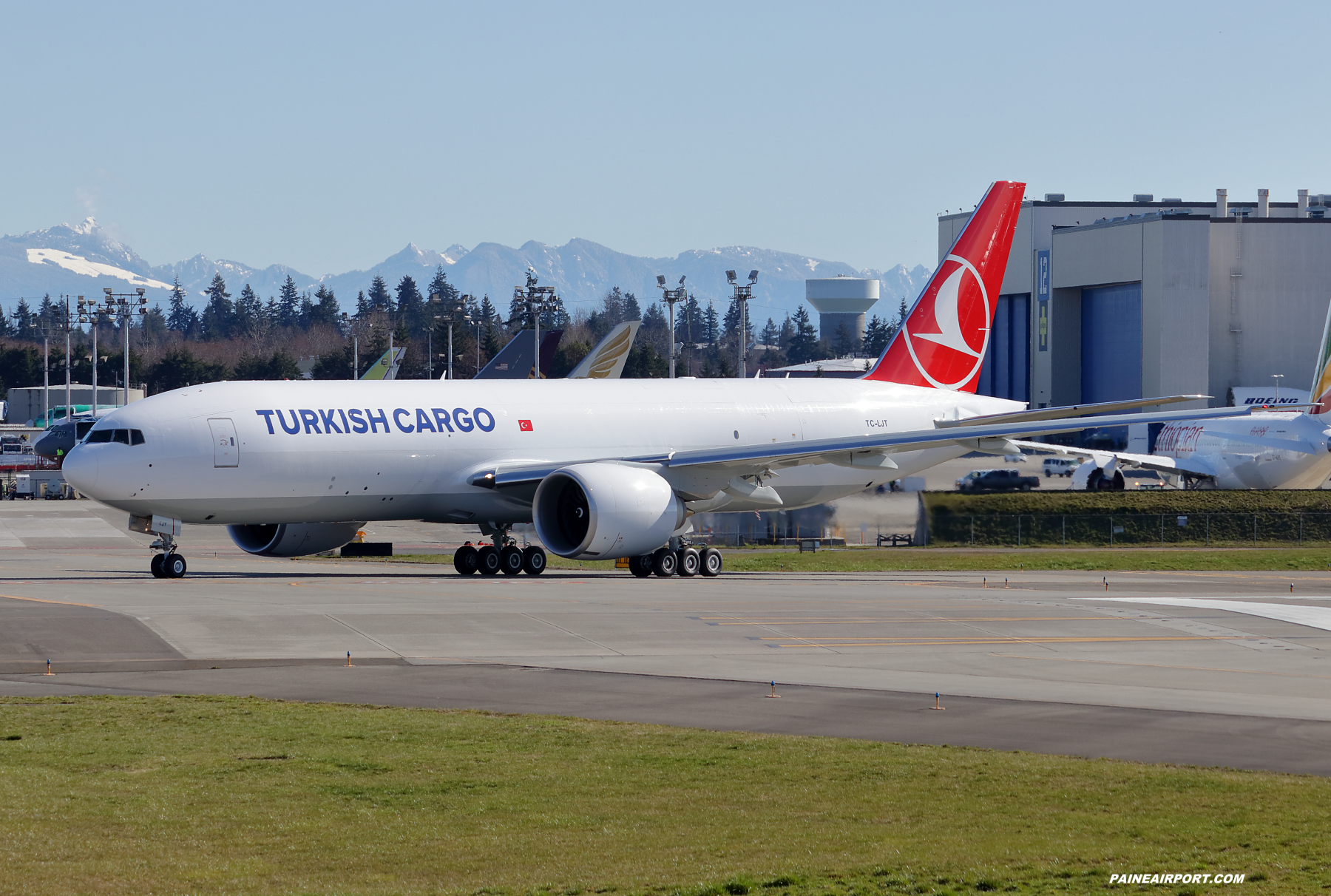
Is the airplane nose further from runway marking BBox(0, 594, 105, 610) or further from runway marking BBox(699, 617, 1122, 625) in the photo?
runway marking BBox(699, 617, 1122, 625)

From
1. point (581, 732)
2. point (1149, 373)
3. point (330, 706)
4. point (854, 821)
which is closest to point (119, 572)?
point (330, 706)

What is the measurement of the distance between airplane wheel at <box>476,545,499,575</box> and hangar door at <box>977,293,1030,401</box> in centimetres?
10530

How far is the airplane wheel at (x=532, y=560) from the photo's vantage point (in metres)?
42.3

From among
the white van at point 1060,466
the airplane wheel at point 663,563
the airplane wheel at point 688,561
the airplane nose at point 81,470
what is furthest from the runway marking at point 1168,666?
the white van at point 1060,466

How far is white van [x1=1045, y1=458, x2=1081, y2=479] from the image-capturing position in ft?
333

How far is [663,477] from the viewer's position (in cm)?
4131

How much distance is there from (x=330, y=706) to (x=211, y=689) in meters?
2.32

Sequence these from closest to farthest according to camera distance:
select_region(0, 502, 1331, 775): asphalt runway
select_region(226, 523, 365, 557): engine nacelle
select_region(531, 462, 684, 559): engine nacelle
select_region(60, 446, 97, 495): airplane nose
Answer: select_region(0, 502, 1331, 775): asphalt runway < select_region(60, 446, 97, 495): airplane nose < select_region(531, 462, 684, 559): engine nacelle < select_region(226, 523, 365, 557): engine nacelle

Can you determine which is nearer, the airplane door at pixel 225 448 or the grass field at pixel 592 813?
the grass field at pixel 592 813

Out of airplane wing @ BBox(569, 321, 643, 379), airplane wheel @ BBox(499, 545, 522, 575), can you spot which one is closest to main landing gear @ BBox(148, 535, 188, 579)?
airplane wheel @ BBox(499, 545, 522, 575)

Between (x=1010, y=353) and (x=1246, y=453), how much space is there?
68.3 metres

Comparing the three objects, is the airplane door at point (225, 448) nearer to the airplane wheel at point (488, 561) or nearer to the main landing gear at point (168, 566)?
the main landing gear at point (168, 566)

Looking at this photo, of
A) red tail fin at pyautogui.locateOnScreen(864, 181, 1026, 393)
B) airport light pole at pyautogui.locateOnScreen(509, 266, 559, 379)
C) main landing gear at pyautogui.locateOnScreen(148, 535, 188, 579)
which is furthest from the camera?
airport light pole at pyautogui.locateOnScreen(509, 266, 559, 379)

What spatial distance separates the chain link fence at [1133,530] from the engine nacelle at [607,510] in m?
25.6
